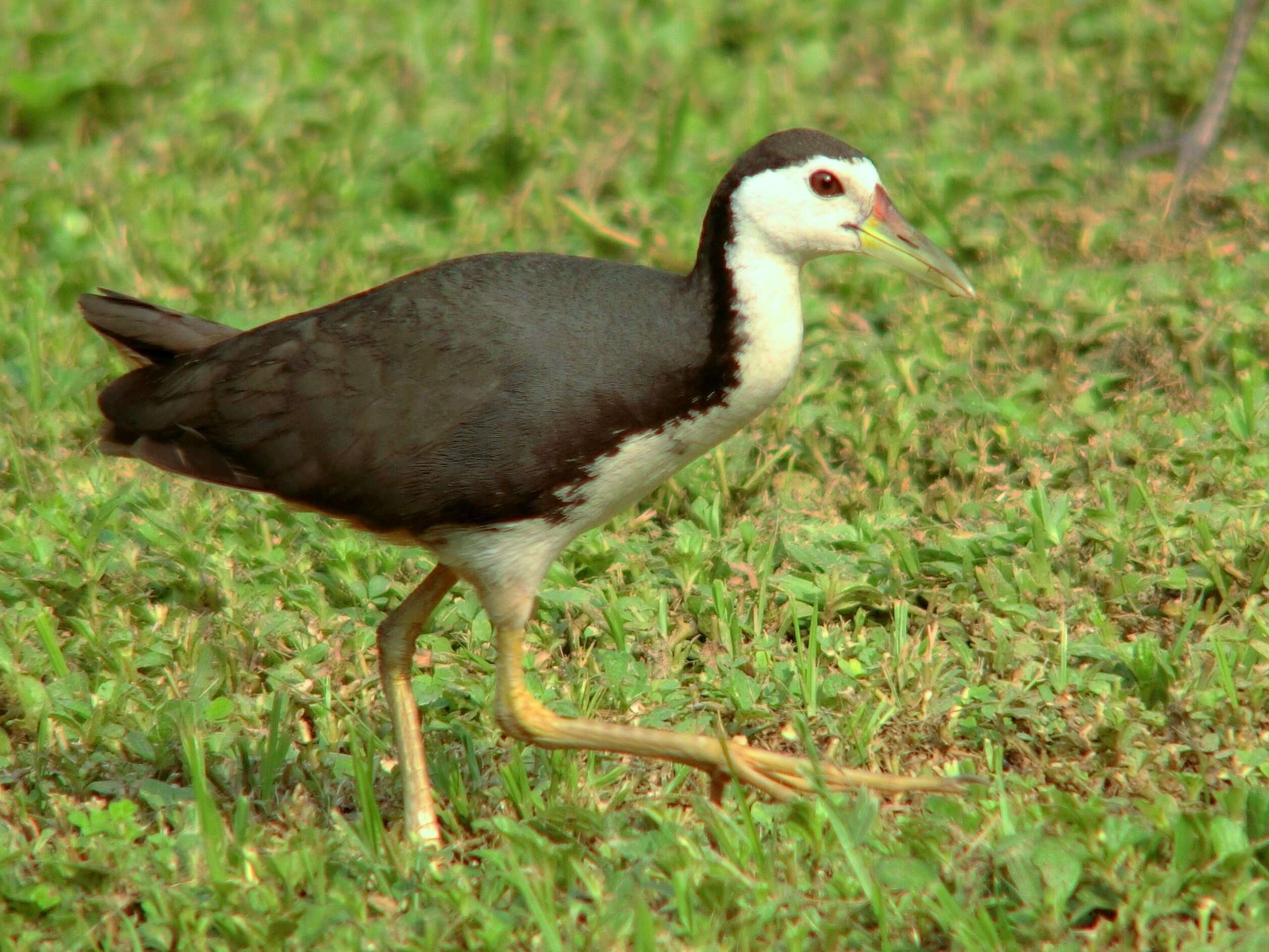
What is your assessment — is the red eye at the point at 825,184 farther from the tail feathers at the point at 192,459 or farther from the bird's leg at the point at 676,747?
the tail feathers at the point at 192,459

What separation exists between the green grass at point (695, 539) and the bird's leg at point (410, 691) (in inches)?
2.8

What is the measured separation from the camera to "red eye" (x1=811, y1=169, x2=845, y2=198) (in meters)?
3.47

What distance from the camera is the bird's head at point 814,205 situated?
3.42 m

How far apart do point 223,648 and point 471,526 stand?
950 millimetres

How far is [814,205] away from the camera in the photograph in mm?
3461

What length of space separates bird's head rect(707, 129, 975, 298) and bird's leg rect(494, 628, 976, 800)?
1.02m

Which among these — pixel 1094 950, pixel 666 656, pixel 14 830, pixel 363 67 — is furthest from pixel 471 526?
pixel 363 67

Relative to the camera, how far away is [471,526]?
343cm

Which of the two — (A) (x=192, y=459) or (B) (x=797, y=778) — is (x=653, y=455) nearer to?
(B) (x=797, y=778)

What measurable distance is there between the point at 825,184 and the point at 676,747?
48.7 inches

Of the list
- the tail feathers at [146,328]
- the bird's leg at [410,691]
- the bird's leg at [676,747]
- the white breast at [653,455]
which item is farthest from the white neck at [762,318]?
the tail feathers at [146,328]

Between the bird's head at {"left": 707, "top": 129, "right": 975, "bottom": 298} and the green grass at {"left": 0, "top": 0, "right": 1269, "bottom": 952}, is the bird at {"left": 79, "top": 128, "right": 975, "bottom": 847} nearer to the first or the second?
the bird's head at {"left": 707, "top": 129, "right": 975, "bottom": 298}

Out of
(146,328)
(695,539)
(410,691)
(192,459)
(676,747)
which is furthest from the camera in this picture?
(695,539)

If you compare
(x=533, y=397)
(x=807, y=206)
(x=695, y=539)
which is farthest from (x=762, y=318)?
(x=695, y=539)
